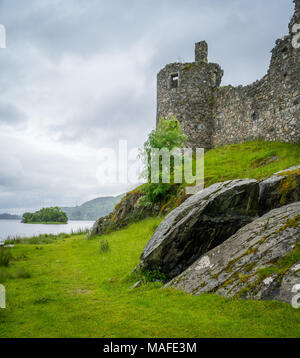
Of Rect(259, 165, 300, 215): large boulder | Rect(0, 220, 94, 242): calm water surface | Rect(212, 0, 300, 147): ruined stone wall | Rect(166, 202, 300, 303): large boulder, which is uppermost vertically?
Rect(212, 0, 300, 147): ruined stone wall

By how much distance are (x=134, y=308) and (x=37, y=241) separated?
18.9 meters

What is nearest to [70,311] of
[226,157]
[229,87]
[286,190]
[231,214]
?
[231,214]

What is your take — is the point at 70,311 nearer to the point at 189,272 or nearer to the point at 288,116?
the point at 189,272

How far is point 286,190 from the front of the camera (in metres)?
8.96

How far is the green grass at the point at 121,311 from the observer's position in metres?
4.47

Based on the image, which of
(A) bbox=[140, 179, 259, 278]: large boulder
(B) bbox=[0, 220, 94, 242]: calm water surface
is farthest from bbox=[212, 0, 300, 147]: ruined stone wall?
(B) bbox=[0, 220, 94, 242]: calm water surface

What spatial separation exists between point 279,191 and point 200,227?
3.16 meters

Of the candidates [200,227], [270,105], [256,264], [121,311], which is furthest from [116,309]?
[270,105]

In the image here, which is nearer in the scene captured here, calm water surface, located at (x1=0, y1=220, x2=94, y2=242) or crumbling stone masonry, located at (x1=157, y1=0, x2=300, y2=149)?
crumbling stone masonry, located at (x1=157, y1=0, x2=300, y2=149)

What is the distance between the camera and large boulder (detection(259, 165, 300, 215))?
28.8 ft

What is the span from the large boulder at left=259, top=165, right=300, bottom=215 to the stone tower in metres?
18.6

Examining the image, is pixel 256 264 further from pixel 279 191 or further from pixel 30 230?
pixel 30 230

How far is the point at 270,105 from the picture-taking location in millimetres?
20672

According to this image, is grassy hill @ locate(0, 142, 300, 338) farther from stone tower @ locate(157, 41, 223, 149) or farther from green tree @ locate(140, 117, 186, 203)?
stone tower @ locate(157, 41, 223, 149)
